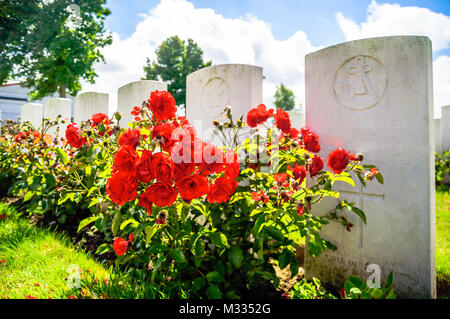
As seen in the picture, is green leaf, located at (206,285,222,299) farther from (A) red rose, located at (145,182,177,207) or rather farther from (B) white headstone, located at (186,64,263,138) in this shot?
(B) white headstone, located at (186,64,263,138)

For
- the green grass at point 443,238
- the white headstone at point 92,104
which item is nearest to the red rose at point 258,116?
the green grass at point 443,238

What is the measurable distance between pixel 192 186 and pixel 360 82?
1.61 metres

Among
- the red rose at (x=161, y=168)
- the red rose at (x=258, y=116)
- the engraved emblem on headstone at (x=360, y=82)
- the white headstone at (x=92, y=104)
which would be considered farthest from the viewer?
the white headstone at (x=92, y=104)

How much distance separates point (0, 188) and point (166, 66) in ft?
72.9

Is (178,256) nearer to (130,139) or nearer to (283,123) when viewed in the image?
(130,139)

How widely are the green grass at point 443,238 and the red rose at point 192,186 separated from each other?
7.31 feet

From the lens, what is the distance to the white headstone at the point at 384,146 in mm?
1883

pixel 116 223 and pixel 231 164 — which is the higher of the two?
pixel 231 164

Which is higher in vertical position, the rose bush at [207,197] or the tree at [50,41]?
the tree at [50,41]

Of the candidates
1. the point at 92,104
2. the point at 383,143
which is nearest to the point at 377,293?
the point at 383,143

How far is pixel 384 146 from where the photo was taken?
2.02 metres

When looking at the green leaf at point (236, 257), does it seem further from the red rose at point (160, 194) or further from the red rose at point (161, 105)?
the red rose at point (161, 105)
